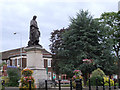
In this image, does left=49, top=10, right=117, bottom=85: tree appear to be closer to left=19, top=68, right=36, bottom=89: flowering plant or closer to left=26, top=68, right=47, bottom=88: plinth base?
left=26, top=68, right=47, bottom=88: plinth base

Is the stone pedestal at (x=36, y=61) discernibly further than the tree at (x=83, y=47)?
No

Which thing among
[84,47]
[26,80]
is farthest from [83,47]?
[26,80]

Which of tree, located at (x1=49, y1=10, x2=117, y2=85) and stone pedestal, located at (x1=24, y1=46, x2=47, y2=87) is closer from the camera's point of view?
stone pedestal, located at (x1=24, y1=46, x2=47, y2=87)

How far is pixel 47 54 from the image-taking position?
63.8 metres

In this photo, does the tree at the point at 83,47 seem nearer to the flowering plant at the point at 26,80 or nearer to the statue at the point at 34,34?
the statue at the point at 34,34

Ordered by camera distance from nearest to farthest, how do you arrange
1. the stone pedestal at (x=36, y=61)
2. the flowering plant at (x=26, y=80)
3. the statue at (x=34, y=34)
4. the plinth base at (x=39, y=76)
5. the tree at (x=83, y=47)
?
the flowering plant at (x=26, y=80) → the plinth base at (x=39, y=76) → the stone pedestal at (x=36, y=61) → the statue at (x=34, y=34) → the tree at (x=83, y=47)

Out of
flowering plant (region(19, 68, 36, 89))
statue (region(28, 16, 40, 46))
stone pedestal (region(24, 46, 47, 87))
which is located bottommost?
flowering plant (region(19, 68, 36, 89))

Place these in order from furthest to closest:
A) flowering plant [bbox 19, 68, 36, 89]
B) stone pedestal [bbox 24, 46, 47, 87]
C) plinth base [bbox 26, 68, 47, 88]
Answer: stone pedestal [bbox 24, 46, 47, 87] < plinth base [bbox 26, 68, 47, 88] < flowering plant [bbox 19, 68, 36, 89]

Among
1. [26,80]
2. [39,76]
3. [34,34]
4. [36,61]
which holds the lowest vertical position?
[26,80]

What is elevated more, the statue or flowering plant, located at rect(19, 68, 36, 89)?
the statue

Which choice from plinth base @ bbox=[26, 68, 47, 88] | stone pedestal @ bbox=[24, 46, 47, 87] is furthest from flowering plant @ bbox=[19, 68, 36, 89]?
stone pedestal @ bbox=[24, 46, 47, 87]

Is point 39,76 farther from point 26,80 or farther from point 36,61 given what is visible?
point 26,80

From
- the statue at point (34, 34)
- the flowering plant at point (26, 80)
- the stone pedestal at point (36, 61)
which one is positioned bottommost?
the flowering plant at point (26, 80)

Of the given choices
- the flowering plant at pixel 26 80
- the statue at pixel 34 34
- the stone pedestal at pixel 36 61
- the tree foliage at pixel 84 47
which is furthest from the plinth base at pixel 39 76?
the tree foliage at pixel 84 47
